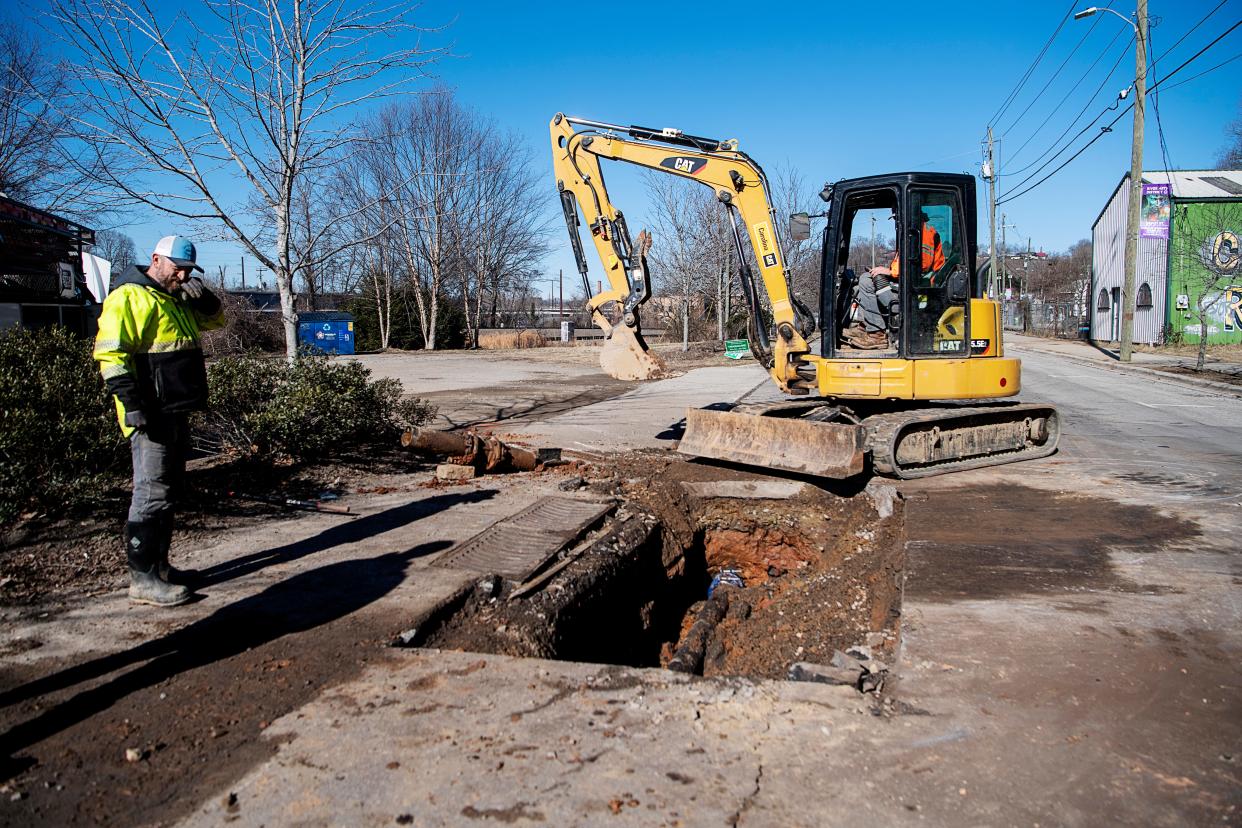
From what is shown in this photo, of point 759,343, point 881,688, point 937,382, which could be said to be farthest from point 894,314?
point 881,688

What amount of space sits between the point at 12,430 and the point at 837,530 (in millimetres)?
6056

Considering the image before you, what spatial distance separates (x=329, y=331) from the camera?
32406 millimetres

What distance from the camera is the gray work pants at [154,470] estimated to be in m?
4.46

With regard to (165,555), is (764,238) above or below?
above

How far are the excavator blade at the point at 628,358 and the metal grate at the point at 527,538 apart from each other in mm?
2162

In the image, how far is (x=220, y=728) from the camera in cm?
318

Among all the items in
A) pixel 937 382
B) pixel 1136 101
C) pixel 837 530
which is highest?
pixel 1136 101

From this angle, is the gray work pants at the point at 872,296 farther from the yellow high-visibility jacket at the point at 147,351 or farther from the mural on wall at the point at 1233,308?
the mural on wall at the point at 1233,308

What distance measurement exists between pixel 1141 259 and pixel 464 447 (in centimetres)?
3435

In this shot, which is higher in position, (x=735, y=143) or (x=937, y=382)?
(x=735, y=143)

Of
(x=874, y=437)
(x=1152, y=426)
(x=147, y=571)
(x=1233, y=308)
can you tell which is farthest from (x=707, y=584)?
(x=1233, y=308)

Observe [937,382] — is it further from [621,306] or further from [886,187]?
[621,306]

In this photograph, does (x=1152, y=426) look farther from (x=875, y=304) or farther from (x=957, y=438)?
(x=875, y=304)

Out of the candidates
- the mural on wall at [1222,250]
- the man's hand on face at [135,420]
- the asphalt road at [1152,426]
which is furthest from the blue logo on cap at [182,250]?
the mural on wall at [1222,250]
